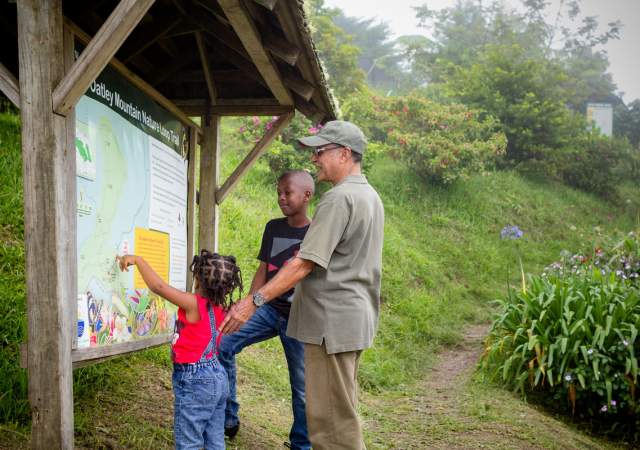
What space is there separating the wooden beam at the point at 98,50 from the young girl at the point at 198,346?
1.00 m

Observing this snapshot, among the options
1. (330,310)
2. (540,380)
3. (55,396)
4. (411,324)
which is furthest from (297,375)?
(411,324)

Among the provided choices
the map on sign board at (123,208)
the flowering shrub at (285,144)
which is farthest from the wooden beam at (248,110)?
the flowering shrub at (285,144)

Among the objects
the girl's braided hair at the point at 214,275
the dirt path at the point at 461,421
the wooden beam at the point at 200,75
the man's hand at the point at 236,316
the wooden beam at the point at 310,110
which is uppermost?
the wooden beam at the point at 200,75

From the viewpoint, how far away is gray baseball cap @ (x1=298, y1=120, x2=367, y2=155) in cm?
344

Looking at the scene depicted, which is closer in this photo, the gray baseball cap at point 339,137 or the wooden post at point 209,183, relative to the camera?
the gray baseball cap at point 339,137

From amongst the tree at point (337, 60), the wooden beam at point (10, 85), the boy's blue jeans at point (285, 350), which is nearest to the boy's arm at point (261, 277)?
the boy's blue jeans at point (285, 350)

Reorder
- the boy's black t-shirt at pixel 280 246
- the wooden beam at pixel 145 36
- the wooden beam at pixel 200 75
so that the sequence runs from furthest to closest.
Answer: the wooden beam at pixel 200 75
the wooden beam at pixel 145 36
the boy's black t-shirt at pixel 280 246

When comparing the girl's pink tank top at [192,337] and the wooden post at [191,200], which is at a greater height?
the wooden post at [191,200]

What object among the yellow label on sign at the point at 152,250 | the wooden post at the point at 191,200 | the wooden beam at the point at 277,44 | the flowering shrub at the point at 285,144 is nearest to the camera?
the wooden beam at the point at 277,44

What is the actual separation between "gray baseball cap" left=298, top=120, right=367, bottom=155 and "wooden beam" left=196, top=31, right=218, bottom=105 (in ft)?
5.64

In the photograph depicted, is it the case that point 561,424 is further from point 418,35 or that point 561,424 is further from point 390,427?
point 418,35

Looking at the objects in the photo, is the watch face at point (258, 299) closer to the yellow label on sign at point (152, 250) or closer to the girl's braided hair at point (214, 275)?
the girl's braided hair at point (214, 275)

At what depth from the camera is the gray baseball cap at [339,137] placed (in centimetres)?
344

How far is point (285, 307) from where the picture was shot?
411 centimetres
